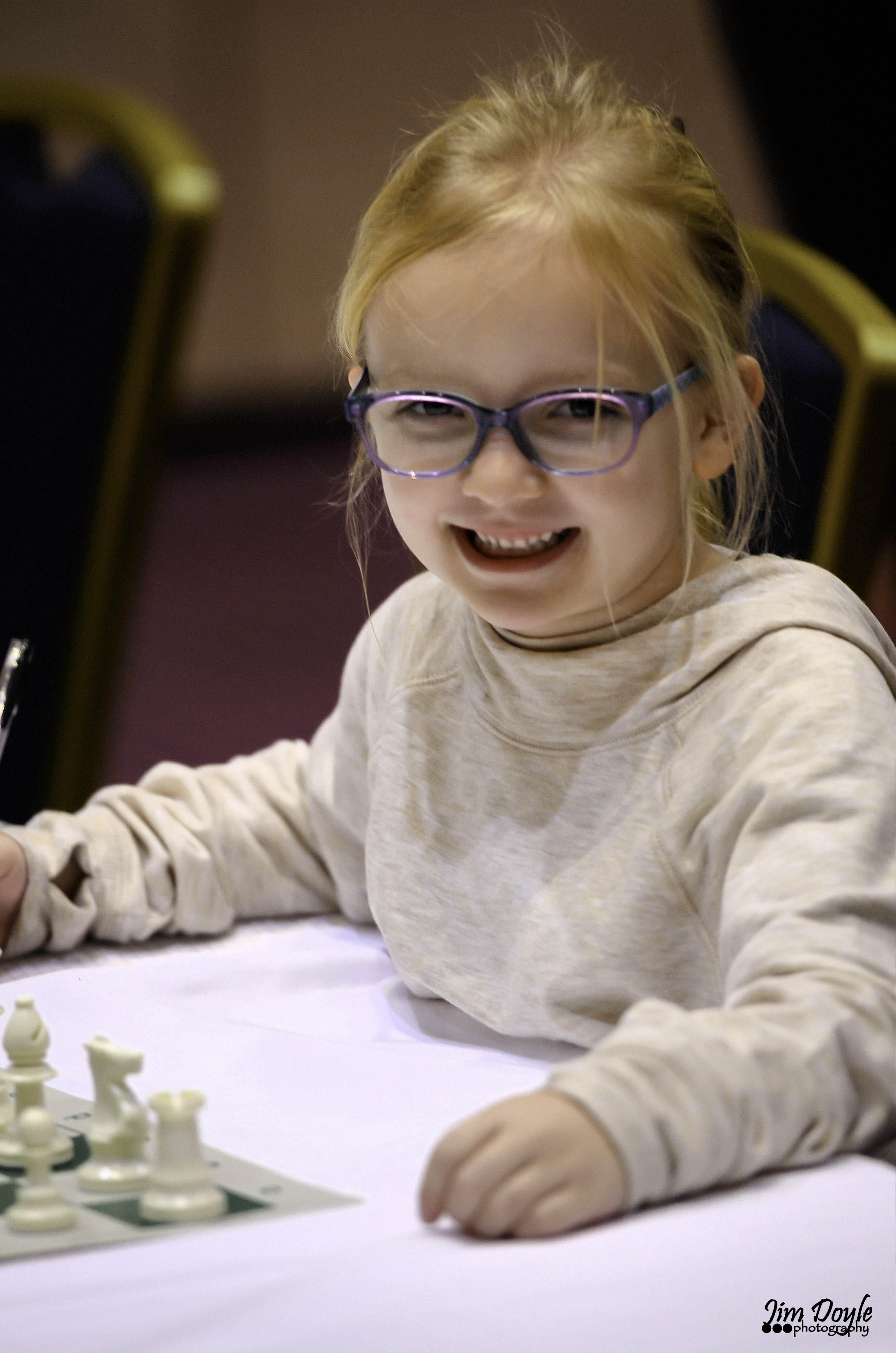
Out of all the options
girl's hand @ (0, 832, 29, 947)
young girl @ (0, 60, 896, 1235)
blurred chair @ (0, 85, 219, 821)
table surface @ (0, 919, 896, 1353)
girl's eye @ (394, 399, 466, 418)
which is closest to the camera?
table surface @ (0, 919, 896, 1353)

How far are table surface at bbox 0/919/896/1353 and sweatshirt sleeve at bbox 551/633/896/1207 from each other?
2 cm

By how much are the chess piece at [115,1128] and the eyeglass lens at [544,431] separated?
0.35 metres

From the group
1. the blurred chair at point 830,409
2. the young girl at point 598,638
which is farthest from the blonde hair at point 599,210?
the blurred chair at point 830,409

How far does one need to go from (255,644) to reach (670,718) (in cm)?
289

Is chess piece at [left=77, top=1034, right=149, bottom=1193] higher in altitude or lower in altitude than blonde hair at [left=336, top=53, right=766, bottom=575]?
lower

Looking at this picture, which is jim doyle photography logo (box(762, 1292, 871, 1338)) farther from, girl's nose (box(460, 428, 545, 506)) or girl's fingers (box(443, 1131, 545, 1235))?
Answer: girl's nose (box(460, 428, 545, 506))

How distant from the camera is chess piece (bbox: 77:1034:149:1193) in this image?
0.65m

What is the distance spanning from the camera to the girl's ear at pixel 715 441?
0.93 meters

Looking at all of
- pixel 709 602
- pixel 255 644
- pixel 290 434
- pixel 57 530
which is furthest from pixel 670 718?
pixel 290 434

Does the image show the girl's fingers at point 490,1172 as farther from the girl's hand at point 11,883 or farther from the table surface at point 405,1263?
the girl's hand at point 11,883

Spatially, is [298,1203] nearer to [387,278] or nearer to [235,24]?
[387,278]

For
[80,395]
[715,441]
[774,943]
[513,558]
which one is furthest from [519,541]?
[80,395]

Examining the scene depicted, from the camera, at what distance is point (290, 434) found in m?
5.15

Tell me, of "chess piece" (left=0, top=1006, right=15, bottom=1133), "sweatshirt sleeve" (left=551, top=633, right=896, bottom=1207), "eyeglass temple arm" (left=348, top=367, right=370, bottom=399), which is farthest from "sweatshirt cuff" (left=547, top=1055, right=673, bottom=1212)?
"eyeglass temple arm" (left=348, top=367, right=370, bottom=399)
